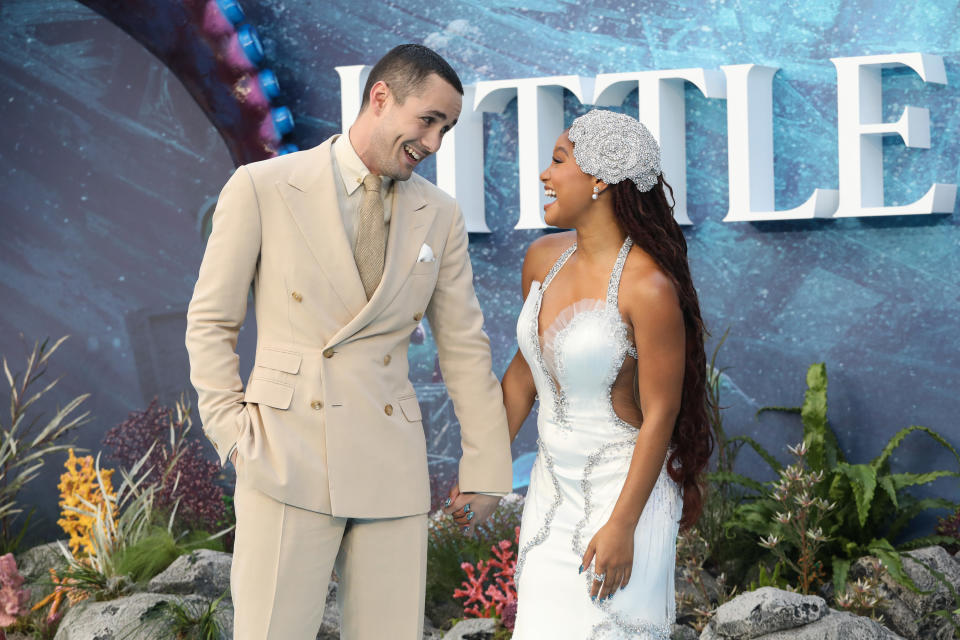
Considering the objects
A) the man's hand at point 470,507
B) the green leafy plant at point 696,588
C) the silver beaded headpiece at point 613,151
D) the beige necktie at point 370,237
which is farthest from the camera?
the green leafy plant at point 696,588

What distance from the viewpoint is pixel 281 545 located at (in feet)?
8.43

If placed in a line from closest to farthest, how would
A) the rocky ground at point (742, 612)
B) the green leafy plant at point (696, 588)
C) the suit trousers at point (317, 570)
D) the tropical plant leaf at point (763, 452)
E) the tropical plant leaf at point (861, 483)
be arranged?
the suit trousers at point (317, 570), the rocky ground at point (742, 612), the green leafy plant at point (696, 588), the tropical plant leaf at point (861, 483), the tropical plant leaf at point (763, 452)

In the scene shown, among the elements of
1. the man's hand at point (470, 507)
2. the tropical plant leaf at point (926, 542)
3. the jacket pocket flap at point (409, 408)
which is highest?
the jacket pocket flap at point (409, 408)

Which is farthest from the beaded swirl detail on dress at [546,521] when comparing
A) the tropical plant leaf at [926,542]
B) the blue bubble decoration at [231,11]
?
the blue bubble decoration at [231,11]

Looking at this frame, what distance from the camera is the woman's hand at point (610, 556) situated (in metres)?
2.70

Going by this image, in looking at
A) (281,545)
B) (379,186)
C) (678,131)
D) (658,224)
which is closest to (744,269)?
(678,131)

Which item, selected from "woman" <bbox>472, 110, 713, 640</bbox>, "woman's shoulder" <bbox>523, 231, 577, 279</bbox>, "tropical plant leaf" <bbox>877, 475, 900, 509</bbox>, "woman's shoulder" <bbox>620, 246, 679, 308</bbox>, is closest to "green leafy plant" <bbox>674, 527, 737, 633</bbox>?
"tropical plant leaf" <bbox>877, 475, 900, 509</bbox>

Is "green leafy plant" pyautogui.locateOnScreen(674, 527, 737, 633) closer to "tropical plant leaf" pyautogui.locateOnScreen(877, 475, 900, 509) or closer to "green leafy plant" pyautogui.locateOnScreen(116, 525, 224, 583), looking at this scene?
"tropical plant leaf" pyautogui.locateOnScreen(877, 475, 900, 509)

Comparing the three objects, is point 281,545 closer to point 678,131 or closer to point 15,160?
point 678,131

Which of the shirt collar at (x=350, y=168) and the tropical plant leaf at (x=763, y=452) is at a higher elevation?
the shirt collar at (x=350, y=168)

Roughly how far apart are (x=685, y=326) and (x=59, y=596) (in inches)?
131

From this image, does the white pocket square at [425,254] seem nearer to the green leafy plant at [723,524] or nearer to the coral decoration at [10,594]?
the green leafy plant at [723,524]

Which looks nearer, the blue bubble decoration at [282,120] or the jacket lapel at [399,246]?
the jacket lapel at [399,246]

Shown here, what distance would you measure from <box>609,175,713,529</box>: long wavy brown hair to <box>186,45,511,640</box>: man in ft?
1.72
